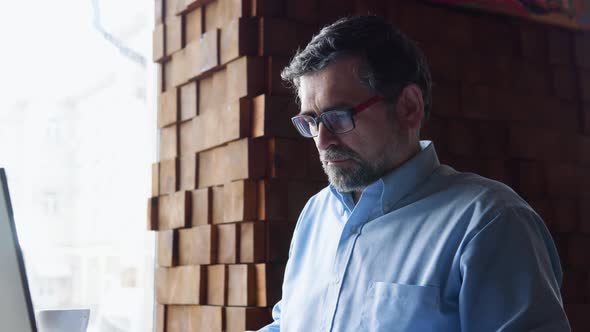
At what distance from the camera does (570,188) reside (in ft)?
8.18

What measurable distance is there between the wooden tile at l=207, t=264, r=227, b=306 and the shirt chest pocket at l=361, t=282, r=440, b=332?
0.70m

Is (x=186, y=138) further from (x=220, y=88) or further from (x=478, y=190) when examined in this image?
(x=478, y=190)

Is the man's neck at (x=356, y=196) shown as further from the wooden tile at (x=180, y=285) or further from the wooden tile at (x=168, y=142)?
the wooden tile at (x=168, y=142)

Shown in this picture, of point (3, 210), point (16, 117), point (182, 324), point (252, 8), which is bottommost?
point (182, 324)

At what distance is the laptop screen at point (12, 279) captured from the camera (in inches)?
38.1

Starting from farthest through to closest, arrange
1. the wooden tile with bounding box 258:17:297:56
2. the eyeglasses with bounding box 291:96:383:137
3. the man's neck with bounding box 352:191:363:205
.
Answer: the wooden tile with bounding box 258:17:297:56
the man's neck with bounding box 352:191:363:205
the eyeglasses with bounding box 291:96:383:137

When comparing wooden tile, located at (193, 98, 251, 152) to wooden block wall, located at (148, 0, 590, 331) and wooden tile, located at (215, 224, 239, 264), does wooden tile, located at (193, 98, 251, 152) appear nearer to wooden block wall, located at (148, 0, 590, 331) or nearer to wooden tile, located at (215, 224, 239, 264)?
wooden block wall, located at (148, 0, 590, 331)

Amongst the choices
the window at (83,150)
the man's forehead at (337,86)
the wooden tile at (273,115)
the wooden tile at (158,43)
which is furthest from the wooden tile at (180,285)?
the man's forehead at (337,86)

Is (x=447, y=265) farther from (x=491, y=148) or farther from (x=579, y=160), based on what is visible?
(x=579, y=160)

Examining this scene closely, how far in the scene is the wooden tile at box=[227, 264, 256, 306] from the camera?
75.4 inches

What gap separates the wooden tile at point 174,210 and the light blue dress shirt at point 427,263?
61cm

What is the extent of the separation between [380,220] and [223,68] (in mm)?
855

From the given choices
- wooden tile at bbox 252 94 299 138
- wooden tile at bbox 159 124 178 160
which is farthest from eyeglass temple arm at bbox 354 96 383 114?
wooden tile at bbox 159 124 178 160

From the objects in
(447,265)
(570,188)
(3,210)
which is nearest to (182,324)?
(447,265)
